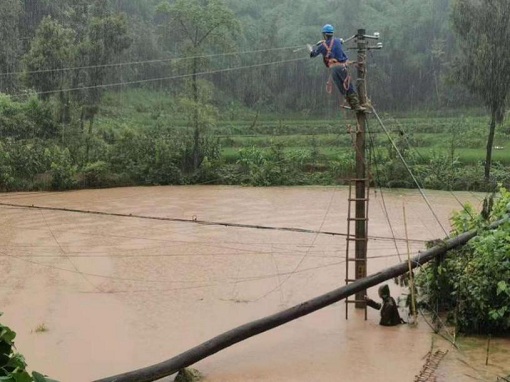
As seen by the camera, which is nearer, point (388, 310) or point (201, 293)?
point (388, 310)

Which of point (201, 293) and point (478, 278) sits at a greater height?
point (478, 278)

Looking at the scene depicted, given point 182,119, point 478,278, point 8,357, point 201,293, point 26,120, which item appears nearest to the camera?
point 8,357

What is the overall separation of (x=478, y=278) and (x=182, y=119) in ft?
61.5

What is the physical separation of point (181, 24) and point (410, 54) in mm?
16157

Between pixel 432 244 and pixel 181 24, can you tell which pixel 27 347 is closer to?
pixel 432 244

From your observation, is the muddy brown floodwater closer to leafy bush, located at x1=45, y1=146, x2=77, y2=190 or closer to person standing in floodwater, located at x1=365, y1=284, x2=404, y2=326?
person standing in floodwater, located at x1=365, y1=284, x2=404, y2=326

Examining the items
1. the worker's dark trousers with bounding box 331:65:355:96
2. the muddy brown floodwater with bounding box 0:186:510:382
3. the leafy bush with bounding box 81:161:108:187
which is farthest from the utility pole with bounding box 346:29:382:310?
the leafy bush with bounding box 81:161:108:187

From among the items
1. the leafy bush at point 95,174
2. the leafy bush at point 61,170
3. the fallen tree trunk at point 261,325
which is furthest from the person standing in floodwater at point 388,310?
the leafy bush at point 95,174

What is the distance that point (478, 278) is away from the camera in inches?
287

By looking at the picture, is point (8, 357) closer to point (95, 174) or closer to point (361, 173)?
point (361, 173)

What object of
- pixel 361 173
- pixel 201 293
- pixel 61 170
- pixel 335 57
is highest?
pixel 335 57

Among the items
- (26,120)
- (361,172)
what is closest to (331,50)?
(361,172)

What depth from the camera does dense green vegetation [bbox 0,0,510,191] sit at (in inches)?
856

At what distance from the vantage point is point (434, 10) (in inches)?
1443
